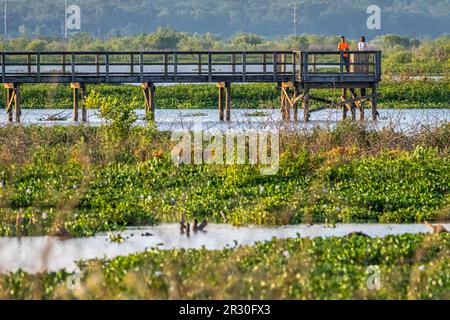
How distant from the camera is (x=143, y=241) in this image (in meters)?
17.0

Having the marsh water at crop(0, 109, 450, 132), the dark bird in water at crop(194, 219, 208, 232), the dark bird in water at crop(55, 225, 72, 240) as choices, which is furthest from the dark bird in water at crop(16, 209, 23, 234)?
the marsh water at crop(0, 109, 450, 132)

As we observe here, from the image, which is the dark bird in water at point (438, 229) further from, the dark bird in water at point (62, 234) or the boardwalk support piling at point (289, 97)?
the boardwalk support piling at point (289, 97)

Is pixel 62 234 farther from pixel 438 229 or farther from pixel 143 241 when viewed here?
pixel 438 229

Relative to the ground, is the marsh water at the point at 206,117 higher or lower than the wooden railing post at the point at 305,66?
lower

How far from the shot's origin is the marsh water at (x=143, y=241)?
49.7 ft

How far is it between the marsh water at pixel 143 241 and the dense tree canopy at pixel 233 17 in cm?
13948

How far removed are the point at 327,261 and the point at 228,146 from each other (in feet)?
28.6

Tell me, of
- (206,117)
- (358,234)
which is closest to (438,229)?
(358,234)

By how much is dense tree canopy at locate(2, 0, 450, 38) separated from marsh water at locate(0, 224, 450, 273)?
458 feet

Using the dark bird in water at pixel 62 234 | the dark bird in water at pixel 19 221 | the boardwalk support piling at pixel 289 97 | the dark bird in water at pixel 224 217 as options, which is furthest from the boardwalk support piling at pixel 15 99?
the dark bird in water at pixel 62 234

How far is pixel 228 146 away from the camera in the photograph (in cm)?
2297

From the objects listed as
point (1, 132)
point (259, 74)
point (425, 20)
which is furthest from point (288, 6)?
point (1, 132)

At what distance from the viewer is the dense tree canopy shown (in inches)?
6383

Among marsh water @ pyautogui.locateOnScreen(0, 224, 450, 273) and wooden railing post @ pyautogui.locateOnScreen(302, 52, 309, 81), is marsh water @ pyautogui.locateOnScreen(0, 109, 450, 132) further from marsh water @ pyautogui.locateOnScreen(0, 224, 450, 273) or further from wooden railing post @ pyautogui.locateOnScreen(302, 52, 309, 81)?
marsh water @ pyautogui.locateOnScreen(0, 224, 450, 273)
